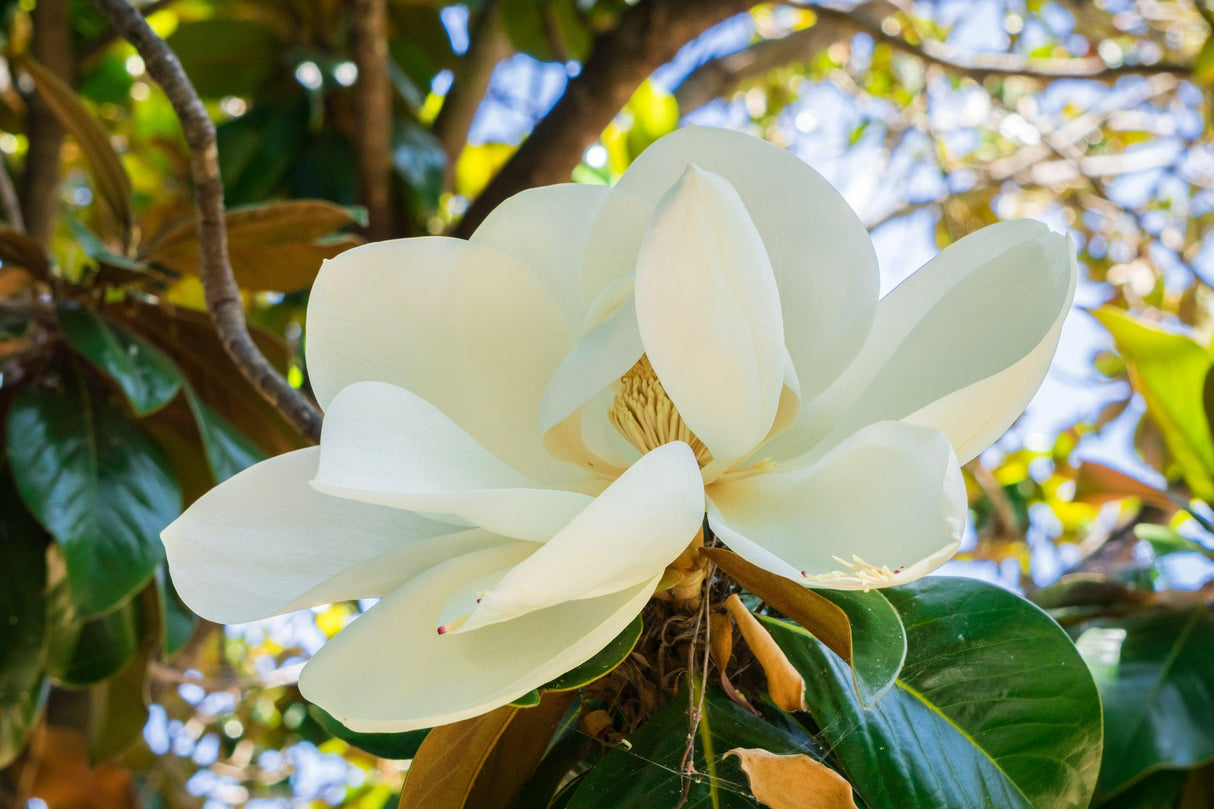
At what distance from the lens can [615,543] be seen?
35 centimetres

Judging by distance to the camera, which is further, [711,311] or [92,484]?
[92,484]

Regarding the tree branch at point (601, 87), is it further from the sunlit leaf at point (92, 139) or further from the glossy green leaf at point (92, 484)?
the glossy green leaf at point (92, 484)

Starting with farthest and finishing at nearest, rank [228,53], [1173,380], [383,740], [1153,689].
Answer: [228,53] < [1173,380] < [1153,689] < [383,740]

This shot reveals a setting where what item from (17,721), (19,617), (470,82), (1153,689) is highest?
(470,82)

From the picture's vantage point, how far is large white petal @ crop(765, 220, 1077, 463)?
448 mm

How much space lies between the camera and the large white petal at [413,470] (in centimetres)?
38

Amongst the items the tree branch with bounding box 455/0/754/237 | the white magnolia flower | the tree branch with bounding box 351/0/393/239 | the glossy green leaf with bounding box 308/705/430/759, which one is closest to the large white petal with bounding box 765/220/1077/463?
the white magnolia flower

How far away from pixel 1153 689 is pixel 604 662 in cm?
54

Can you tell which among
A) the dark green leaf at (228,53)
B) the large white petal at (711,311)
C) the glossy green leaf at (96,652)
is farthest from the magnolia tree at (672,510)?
the dark green leaf at (228,53)

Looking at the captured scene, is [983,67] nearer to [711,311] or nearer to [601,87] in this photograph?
[601,87]

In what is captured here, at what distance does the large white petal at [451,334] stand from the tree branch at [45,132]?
4.42ft

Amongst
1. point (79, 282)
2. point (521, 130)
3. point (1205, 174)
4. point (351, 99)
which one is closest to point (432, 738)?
point (79, 282)

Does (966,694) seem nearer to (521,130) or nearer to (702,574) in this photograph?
(702,574)

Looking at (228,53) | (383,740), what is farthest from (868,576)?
(228,53)
